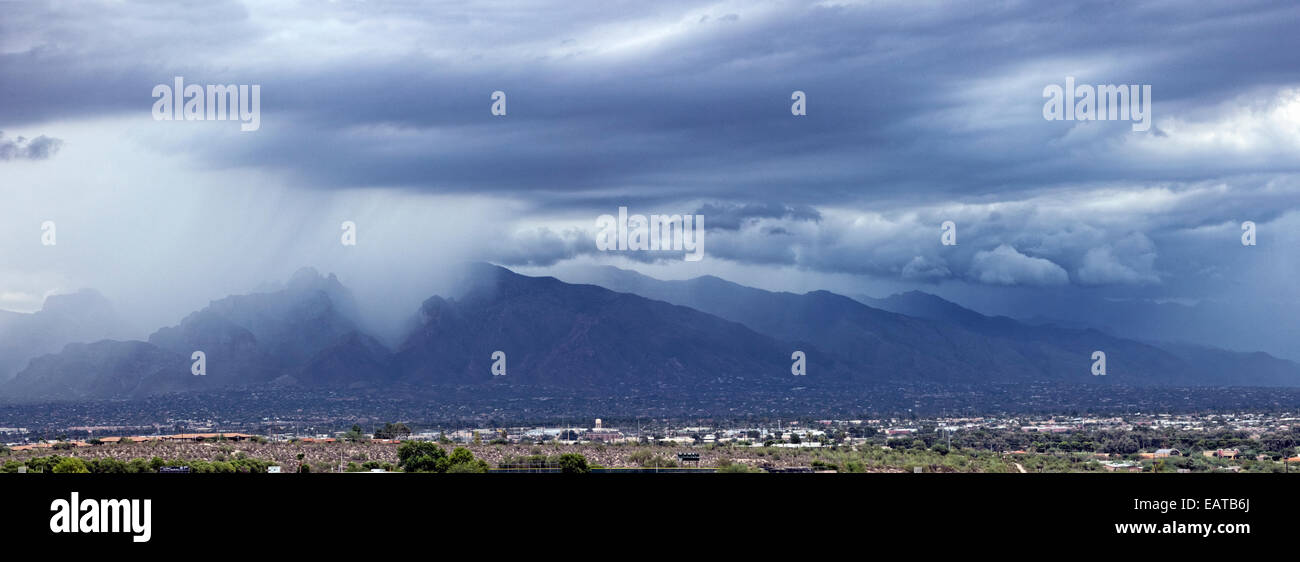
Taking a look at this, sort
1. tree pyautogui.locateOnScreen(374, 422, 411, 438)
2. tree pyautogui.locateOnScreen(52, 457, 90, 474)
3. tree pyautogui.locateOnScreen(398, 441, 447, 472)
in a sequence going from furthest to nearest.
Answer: tree pyautogui.locateOnScreen(374, 422, 411, 438), tree pyautogui.locateOnScreen(398, 441, 447, 472), tree pyautogui.locateOnScreen(52, 457, 90, 474)

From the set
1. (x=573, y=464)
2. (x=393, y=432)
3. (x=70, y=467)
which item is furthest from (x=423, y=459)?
(x=393, y=432)

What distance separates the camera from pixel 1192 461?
397 feet

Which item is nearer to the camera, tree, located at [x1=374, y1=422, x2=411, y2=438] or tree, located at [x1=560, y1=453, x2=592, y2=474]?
tree, located at [x1=560, y1=453, x2=592, y2=474]

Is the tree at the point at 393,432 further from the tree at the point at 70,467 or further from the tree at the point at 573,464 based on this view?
the tree at the point at 70,467

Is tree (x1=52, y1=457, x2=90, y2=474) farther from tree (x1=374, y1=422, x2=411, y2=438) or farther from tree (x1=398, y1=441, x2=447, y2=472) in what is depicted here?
tree (x1=374, y1=422, x2=411, y2=438)

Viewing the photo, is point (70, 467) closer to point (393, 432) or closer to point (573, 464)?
point (573, 464)

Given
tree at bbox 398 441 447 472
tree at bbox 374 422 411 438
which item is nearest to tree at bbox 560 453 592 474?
tree at bbox 398 441 447 472
